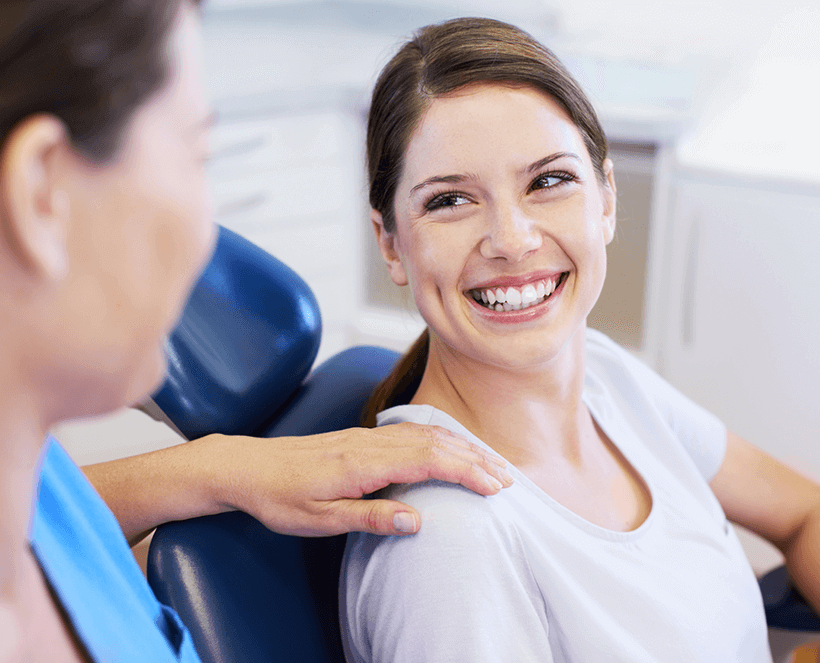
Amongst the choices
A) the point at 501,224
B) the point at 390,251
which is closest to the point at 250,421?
the point at 390,251

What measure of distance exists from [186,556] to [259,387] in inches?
8.5

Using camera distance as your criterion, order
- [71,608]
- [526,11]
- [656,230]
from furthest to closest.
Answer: [526,11] < [656,230] < [71,608]

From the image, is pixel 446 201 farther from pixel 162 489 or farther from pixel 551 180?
pixel 162 489

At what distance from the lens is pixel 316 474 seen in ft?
2.69

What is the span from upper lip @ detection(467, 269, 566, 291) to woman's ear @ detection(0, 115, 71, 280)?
604mm

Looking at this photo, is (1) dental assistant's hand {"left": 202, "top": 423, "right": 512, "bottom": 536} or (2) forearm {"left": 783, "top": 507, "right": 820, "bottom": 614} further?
(2) forearm {"left": 783, "top": 507, "right": 820, "bottom": 614}

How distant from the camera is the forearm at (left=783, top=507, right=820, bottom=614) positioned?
1.15 meters

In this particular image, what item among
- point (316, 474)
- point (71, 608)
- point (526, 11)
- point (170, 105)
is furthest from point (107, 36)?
point (526, 11)

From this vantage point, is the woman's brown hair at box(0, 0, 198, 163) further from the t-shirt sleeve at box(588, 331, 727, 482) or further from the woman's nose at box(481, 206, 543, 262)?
the t-shirt sleeve at box(588, 331, 727, 482)

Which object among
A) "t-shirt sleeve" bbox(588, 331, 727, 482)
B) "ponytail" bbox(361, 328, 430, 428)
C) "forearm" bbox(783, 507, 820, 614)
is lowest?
"forearm" bbox(783, 507, 820, 614)

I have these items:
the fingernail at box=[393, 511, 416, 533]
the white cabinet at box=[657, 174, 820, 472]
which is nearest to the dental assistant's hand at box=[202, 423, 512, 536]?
the fingernail at box=[393, 511, 416, 533]

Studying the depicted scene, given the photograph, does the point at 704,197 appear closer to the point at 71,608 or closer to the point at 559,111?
the point at 559,111

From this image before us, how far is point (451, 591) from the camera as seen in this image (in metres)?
0.78

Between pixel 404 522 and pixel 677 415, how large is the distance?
582mm
